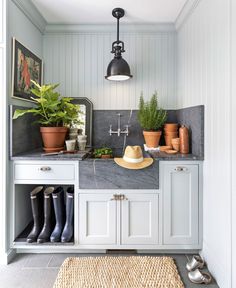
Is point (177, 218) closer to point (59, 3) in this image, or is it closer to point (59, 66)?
point (59, 66)

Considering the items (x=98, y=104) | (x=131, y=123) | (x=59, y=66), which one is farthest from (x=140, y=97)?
(x=59, y=66)

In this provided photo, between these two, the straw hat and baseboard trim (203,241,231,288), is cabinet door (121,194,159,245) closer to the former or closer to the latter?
the straw hat

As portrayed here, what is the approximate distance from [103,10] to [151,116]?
3.94 ft

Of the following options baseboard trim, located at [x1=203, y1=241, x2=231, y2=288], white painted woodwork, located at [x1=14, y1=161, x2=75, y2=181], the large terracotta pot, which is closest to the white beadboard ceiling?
the large terracotta pot

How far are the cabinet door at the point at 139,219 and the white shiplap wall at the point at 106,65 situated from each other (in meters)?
1.22

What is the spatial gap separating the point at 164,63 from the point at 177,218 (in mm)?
1795

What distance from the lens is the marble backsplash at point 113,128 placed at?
7.07 ft

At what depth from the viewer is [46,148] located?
246cm

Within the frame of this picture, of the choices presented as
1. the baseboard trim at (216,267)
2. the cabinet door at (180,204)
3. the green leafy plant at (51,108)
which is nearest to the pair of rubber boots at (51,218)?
the green leafy plant at (51,108)

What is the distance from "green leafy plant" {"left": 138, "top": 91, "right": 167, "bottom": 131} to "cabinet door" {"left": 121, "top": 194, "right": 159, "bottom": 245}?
0.84 metres

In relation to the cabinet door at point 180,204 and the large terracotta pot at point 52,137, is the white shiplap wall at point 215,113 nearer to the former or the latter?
the cabinet door at point 180,204

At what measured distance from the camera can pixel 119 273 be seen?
6.33 ft

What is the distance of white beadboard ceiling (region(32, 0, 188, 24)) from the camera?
2.37 meters

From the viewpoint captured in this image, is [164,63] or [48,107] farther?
[164,63]
